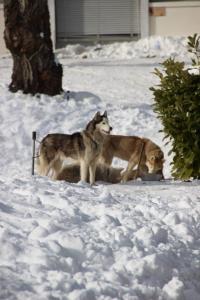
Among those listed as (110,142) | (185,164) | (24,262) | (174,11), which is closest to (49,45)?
(110,142)

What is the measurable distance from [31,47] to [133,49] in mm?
7980

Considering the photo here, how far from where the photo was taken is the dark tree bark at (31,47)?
15.1m

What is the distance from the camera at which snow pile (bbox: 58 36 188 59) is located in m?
22.2

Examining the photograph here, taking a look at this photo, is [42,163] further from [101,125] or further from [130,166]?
[130,166]

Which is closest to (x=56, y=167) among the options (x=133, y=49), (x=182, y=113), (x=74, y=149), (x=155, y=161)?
(x=74, y=149)

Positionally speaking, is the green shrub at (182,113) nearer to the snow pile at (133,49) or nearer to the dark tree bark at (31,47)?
the dark tree bark at (31,47)

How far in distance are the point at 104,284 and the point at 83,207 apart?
171 centimetres

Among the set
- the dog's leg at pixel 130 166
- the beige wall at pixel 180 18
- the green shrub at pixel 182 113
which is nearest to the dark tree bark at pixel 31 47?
the dog's leg at pixel 130 166

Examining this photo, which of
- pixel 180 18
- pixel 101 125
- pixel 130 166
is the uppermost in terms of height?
pixel 180 18

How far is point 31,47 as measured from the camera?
1534cm

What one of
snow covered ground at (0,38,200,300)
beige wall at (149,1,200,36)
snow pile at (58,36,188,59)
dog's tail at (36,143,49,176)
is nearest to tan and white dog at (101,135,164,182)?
dog's tail at (36,143,49,176)

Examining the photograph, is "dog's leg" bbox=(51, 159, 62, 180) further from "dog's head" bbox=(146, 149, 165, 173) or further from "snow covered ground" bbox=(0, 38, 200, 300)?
"snow covered ground" bbox=(0, 38, 200, 300)

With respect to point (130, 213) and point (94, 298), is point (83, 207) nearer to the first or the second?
point (130, 213)

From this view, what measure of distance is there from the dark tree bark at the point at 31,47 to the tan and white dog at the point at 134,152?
3.80 meters
